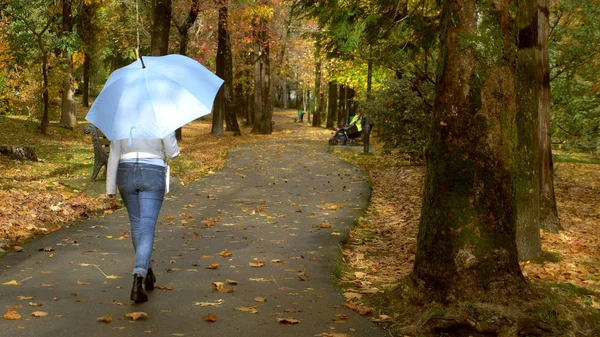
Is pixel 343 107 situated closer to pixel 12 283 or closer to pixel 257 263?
pixel 257 263

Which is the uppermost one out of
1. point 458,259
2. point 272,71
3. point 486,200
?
point 272,71

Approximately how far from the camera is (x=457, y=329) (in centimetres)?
491

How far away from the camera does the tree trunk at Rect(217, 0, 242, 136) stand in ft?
105

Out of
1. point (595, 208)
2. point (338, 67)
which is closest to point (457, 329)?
point (595, 208)

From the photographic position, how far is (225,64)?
1340 inches

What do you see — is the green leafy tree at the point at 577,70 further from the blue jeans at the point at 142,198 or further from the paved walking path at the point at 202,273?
the blue jeans at the point at 142,198

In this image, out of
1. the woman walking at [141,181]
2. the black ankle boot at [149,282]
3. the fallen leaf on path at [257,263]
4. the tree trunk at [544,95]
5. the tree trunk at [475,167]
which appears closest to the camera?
the tree trunk at [475,167]

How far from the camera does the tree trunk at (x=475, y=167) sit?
5.13 m

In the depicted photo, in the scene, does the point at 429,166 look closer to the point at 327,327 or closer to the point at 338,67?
the point at 327,327

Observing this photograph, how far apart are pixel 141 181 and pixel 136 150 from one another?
0.27m

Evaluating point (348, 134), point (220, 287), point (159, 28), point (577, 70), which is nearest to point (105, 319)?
point (220, 287)

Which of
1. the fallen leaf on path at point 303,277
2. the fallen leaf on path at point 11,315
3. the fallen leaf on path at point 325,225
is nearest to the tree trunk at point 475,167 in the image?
the fallen leaf on path at point 303,277

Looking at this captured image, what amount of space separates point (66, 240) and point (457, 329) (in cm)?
530

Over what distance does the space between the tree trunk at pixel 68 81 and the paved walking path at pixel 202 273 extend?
17067 mm
